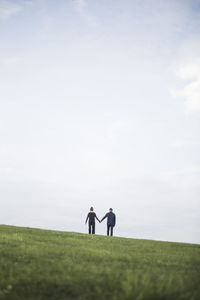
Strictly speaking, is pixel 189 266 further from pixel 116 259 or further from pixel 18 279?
pixel 18 279

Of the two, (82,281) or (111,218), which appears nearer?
(82,281)

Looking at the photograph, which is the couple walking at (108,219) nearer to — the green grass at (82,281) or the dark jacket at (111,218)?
the dark jacket at (111,218)

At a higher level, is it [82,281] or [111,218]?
[111,218]

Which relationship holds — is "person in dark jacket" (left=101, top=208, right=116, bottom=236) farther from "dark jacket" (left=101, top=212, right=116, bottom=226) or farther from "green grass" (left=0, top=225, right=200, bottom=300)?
"green grass" (left=0, top=225, right=200, bottom=300)

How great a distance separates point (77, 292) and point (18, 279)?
164 centimetres

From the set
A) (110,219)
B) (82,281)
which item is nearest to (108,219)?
(110,219)

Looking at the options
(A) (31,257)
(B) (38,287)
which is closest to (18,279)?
(B) (38,287)

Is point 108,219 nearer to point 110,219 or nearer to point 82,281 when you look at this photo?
point 110,219

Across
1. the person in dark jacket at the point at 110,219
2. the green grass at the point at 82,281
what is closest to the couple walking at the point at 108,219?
the person in dark jacket at the point at 110,219

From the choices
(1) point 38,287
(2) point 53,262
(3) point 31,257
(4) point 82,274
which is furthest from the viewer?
(3) point 31,257

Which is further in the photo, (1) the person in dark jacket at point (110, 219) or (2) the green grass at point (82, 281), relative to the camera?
(1) the person in dark jacket at point (110, 219)

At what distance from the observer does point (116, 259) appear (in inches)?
389

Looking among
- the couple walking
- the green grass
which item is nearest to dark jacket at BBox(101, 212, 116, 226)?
the couple walking

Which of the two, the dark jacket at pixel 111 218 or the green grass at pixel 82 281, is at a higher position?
the dark jacket at pixel 111 218
